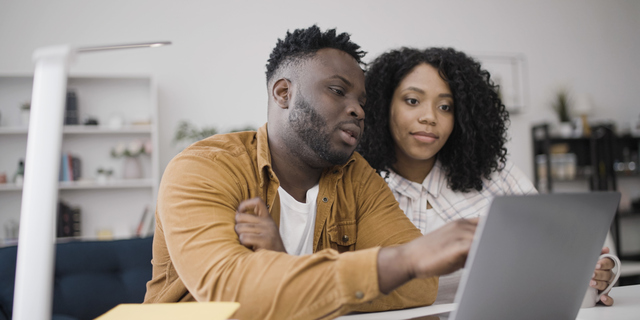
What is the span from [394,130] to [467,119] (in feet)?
0.89

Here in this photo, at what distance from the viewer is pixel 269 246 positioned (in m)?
0.91

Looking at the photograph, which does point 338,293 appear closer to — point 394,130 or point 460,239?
point 460,239

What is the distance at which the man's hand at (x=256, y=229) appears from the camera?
90 centimetres

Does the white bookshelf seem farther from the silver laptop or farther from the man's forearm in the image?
the silver laptop

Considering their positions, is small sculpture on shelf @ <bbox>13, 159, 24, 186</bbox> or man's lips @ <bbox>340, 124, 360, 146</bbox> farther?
small sculpture on shelf @ <bbox>13, 159, 24, 186</bbox>

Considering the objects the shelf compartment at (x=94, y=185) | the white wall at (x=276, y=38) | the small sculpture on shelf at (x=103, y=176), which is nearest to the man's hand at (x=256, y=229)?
the shelf compartment at (x=94, y=185)

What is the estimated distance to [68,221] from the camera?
12.3ft

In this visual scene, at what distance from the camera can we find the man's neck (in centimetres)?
130

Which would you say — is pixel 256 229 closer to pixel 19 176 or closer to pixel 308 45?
pixel 308 45

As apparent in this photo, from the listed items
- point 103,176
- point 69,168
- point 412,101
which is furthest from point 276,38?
point 412,101

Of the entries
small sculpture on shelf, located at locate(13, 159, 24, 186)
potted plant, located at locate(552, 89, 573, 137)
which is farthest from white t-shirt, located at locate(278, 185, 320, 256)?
potted plant, located at locate(552, 89, 573, 137)

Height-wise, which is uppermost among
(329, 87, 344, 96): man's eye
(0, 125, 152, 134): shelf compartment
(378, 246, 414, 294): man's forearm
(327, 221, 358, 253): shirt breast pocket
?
(0, 125, 152, 134): shelf compartment

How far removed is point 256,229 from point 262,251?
0.41 ft

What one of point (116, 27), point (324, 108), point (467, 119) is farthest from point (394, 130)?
point (116, 27)
